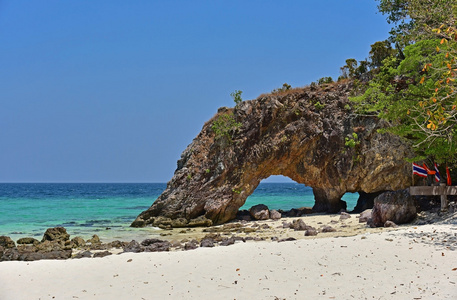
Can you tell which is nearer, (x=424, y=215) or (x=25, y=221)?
(x=424, y=215)

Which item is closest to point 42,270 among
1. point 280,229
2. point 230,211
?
point 280,229

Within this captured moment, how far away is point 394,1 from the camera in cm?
2072

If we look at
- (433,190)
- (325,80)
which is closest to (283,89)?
(325,80)

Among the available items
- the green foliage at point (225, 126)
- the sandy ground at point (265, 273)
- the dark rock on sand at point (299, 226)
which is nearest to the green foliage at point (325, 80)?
the green foliage at point (225, 126)

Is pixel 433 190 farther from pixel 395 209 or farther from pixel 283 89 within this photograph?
pixel 283 89

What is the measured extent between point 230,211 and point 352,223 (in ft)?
27.6

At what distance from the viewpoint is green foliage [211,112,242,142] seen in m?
26.7

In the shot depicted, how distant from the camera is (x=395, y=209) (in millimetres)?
16391

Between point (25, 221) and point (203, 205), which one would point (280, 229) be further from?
point (25, 221)

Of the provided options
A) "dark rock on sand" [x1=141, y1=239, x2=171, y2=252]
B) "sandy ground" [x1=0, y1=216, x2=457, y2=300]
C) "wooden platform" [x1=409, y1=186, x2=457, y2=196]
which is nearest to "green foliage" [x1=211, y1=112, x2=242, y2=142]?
"dark rock on sand" [x1=141, y1=239, x2=171, y2=252]

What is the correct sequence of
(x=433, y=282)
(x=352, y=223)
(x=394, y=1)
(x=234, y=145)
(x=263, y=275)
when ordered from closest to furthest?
(x=433, y=282)
(x=263, y=275)
(x=352, y=223)
(x=394, y=1)
(x=234, y=145)

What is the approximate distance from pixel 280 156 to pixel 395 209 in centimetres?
1021

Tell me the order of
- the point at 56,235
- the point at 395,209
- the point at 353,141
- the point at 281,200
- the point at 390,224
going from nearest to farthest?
1. the point at 390,224
2. the point at 395,209
3. the point at 56,235
4. the point at 353,141
5. the point at 281,200

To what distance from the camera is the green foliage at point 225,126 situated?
87.6 feet
